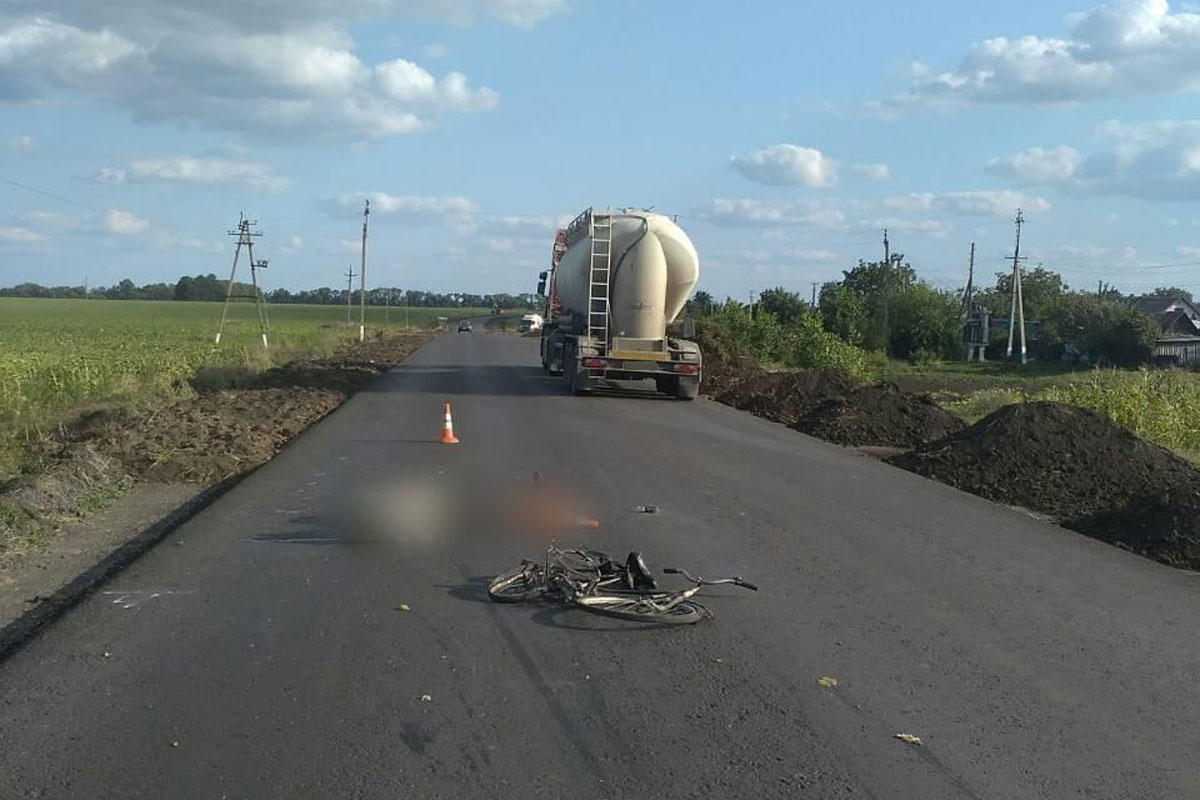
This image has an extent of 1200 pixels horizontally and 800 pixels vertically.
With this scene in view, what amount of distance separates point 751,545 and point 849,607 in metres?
1.87

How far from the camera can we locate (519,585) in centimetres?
707

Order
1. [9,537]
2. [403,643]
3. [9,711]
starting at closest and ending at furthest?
[9,711], [403,643], [9,537]

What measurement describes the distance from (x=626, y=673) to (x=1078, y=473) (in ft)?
28.9

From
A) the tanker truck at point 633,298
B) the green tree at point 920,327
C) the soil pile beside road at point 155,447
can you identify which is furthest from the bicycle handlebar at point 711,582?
the green tree at point 920,327

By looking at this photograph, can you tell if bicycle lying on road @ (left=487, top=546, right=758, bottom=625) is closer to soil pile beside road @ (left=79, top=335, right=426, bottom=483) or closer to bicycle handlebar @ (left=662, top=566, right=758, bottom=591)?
bicycle handlebar @ (left=662, top=566, right=758, bottom=591)

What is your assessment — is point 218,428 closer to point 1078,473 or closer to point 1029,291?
point 1078,473

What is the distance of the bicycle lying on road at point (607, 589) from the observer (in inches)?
261

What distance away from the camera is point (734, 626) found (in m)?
6.49

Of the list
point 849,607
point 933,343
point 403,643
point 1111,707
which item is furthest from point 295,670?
point 933,343

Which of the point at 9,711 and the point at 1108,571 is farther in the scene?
the point at 1108,571

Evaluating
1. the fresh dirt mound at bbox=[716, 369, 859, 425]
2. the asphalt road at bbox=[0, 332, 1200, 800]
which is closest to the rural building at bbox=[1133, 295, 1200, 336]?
the fresh dirt mound at bbox=[716, 369, 859, 425]

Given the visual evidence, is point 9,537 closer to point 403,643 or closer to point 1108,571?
point 403,643

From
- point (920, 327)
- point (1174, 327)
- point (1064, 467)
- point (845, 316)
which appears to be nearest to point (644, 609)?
point (1064, 467)

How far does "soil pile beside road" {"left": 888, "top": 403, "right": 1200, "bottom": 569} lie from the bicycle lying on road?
14.9ft
